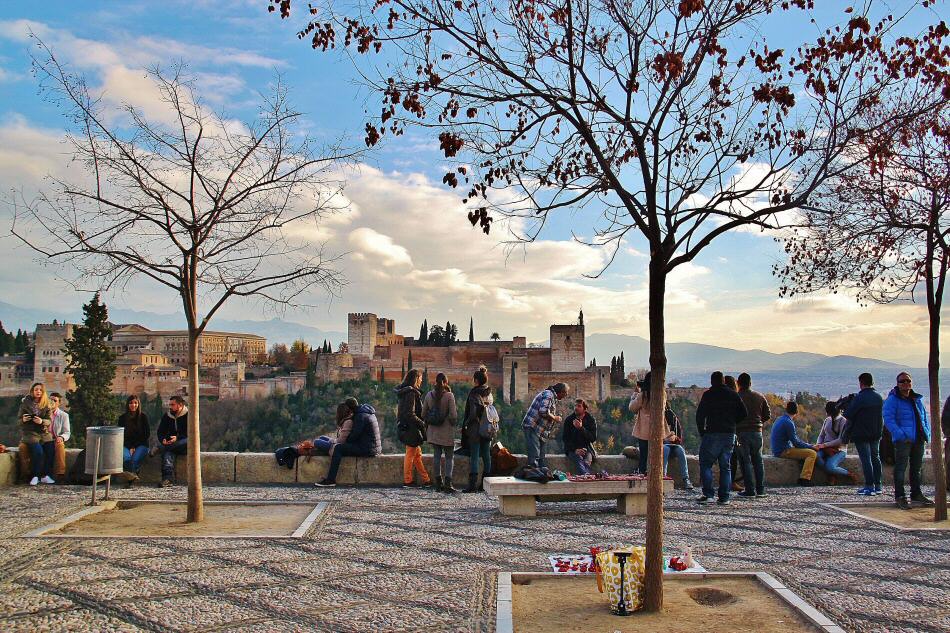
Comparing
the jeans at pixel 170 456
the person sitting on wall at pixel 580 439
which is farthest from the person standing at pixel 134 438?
the person sitting on wall at pixel 580 439

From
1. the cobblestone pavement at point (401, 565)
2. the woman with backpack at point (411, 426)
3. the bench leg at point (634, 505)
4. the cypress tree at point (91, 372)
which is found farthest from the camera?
the cypress tree at point (91, 372)

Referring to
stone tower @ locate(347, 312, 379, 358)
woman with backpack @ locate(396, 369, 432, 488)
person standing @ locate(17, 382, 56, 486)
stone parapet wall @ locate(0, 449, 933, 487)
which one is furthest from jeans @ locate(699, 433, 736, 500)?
stone tower @ locate(347, 312, 379, 358)

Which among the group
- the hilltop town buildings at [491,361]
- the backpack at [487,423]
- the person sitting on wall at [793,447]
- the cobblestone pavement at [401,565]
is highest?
the hilltop town buildings at [491,361]

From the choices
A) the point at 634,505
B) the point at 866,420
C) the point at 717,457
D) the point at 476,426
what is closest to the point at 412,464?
the point at 476,426

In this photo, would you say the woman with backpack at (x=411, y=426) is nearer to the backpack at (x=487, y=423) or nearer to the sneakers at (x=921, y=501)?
the backpack at (x=487, y=423)

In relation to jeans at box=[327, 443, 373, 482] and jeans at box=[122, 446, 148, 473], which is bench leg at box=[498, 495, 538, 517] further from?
jeans at box=[122, 446, 148, 473]

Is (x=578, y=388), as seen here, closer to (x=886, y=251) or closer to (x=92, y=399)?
(x=92, y=399)

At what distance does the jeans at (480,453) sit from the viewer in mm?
9125

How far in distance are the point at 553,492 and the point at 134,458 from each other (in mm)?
5321

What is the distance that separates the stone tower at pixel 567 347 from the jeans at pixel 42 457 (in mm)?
63136

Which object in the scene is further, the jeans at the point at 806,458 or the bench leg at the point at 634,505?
the jeans at the point at 806,458

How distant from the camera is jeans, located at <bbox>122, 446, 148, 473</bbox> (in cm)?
955

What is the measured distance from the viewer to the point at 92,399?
37.6 meters

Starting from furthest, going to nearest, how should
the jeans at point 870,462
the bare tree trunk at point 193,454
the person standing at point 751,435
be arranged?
the jeans at point 870,462, the person standing at point 751,435, the bare tree trunk at point 193,454
